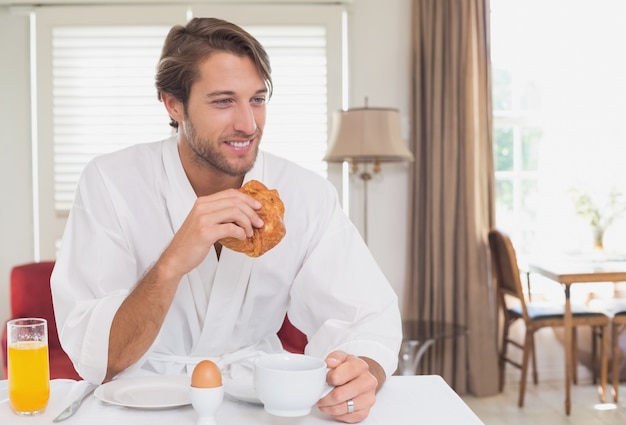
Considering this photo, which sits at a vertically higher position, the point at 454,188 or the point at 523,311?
the point at 454,188

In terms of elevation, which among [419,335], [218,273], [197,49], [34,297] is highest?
[197,49]

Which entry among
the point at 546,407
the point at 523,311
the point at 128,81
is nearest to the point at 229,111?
the point at 128,81

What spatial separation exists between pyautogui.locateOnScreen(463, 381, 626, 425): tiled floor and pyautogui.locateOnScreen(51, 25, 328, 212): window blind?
153cm

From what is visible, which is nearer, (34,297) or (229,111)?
(229,111)

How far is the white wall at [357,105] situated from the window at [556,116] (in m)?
0.69

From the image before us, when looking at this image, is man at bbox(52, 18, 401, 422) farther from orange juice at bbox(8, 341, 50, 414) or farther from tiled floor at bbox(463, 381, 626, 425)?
tiled floor at bbox(463, 381, 626, 425)

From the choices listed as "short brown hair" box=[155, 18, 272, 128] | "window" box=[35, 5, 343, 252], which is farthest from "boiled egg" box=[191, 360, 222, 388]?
"window" box=[35, 5, 343, 252]

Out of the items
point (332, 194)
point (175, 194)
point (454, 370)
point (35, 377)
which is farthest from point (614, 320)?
point (35, 377)

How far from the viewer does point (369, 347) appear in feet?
4.42

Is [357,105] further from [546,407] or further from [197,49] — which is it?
[197,49]

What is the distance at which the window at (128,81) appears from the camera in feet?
12.2

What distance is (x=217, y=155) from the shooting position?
1547mm

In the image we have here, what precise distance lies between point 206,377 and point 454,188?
3019 millimetres

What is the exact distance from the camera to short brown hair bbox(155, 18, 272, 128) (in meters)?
1.55
